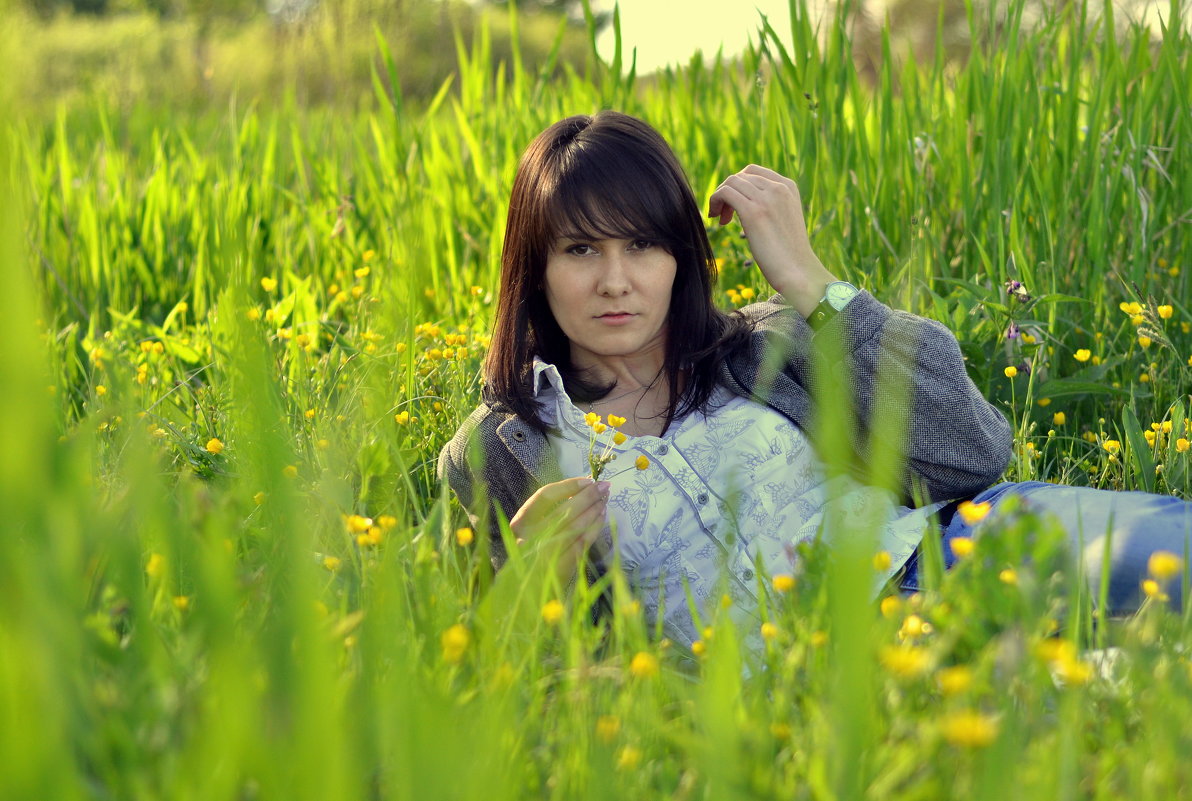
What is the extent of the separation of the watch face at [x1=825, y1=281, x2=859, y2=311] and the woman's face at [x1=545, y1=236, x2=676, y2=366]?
12.0 inches

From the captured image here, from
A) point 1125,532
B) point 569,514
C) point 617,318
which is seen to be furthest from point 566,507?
point 1125,532

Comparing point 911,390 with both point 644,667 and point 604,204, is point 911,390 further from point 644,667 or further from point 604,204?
point 644,667

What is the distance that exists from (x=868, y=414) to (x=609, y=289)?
0.54 m

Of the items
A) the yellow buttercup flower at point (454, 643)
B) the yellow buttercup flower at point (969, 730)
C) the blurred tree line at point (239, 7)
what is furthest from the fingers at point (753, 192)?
the yellow buttercup flower at point (969, 730)

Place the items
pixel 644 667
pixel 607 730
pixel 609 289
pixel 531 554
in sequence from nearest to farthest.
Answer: pixel 607 730
pixel 644 667
pixel 531 554
pixel 609 289

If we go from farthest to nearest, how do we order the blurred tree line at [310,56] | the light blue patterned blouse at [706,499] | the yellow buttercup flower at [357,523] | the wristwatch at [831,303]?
the blurred tree line at [310,56]
the wristwatch at [831,303]
the light blue patterned blouse at [706,499]
the yellow buttercup flower at [357,523]

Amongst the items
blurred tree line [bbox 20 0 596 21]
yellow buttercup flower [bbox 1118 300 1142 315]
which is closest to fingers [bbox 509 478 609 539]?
yellow buttercup flower [bbox 1118 300 1142 315]

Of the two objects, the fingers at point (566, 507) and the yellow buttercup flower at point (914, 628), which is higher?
the yellow buttercup flower at point (914, 628)

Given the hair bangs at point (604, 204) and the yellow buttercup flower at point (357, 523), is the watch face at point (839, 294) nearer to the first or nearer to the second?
the hair bangs at point (604, 204)

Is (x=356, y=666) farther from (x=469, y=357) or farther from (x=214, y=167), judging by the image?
(x=214, y=167)

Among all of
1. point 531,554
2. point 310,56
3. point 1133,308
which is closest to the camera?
point 531,554

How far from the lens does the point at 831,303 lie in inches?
78.0

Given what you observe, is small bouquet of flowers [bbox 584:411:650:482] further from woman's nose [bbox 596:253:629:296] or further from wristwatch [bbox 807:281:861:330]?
wristwatch [bbox 807:281:861:330]

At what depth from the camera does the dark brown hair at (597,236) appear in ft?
6.16
